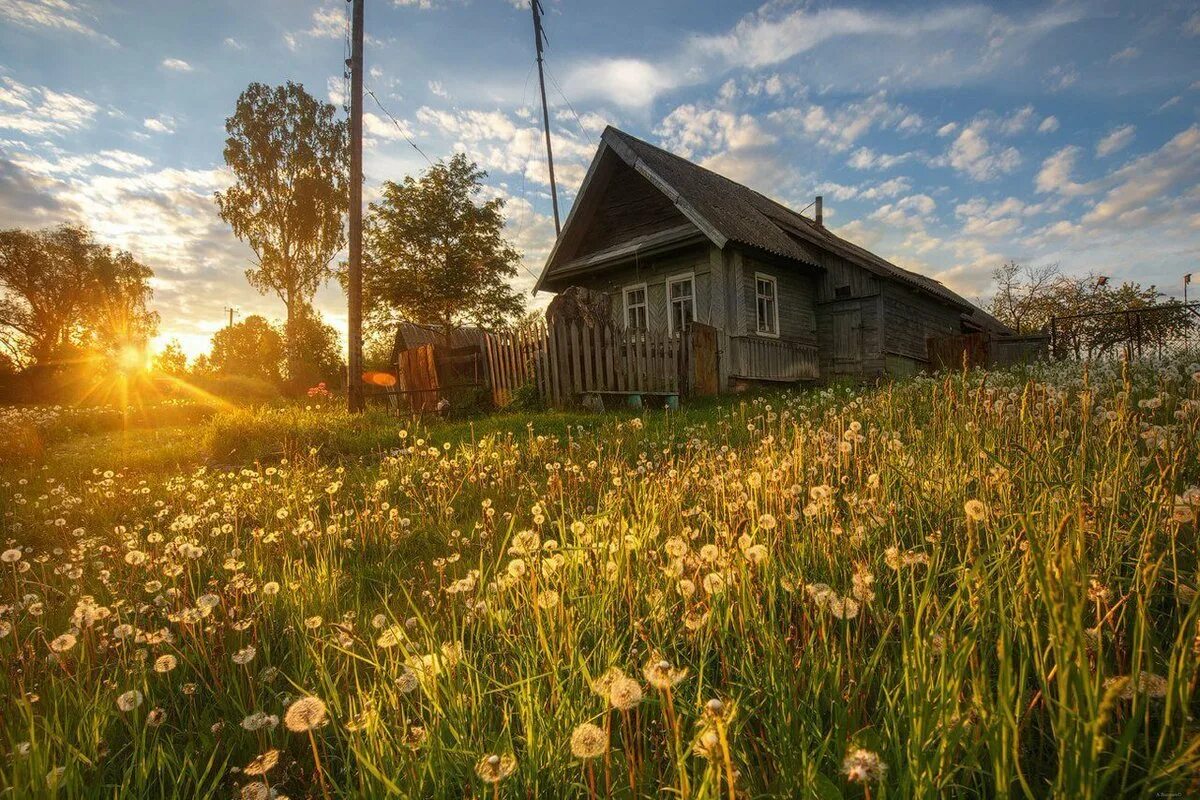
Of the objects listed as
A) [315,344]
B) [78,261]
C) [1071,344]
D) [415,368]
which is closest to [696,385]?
[415,368]

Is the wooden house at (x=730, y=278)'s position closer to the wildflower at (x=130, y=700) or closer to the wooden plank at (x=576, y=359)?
the wooden plank at (x=576, y=359)

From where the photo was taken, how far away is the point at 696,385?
10.4 metres

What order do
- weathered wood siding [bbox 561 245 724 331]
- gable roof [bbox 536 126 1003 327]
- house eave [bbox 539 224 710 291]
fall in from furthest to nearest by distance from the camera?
weathered wood siding [bbox 561 245 724 331] < house eave [bbox 539 224 710 291] < gable roof [bbox 536 126 1003 327]

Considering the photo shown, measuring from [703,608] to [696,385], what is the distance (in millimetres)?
8885

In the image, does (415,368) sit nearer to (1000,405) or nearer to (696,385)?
(696,385)

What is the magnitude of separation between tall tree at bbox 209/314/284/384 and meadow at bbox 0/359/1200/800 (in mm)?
47132

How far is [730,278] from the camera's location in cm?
1436

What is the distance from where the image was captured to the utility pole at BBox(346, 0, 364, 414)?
1141 centimetres

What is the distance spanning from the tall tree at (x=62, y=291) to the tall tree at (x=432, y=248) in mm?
22860

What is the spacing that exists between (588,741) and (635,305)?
53.1 ft

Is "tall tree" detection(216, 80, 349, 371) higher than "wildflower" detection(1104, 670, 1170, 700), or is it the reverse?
"tall tree" detection(216, 80, 349, 371)

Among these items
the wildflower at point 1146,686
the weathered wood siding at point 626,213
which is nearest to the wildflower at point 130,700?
the wildflower at point 1146,686

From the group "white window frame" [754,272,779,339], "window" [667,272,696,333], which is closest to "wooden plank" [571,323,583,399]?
"window" [667,272,696,333]

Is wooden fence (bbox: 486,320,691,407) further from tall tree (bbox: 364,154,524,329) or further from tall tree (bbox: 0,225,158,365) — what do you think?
tall tree (bbox: 0,225,158,365)
